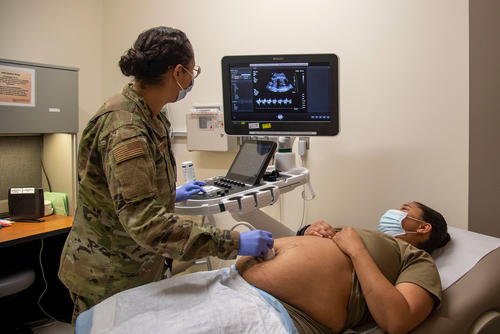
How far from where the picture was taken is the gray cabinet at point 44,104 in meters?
2.29

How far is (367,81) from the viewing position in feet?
6.90

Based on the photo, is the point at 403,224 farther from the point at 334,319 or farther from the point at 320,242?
the point at 334,319

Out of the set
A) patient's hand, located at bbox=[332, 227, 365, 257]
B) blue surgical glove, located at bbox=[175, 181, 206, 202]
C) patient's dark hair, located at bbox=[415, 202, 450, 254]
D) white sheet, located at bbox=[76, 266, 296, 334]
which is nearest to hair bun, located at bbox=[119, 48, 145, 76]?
blue surgical glove, located at bbox=[175, 181, 206, 202]

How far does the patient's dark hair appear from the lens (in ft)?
5.44

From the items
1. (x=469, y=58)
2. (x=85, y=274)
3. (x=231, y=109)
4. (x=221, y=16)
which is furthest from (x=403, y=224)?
(x=221, y=16)

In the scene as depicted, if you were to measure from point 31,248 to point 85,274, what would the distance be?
62.6 inches

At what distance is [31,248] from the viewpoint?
2637mm

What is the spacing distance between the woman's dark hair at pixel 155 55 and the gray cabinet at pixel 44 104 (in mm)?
1375

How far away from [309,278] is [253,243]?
10.0 inches

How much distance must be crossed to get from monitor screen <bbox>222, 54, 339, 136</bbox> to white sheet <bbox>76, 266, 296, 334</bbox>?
2.96 feet

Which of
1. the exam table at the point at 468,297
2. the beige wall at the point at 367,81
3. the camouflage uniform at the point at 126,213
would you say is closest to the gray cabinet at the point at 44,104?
the beige wall at the point at 367,81

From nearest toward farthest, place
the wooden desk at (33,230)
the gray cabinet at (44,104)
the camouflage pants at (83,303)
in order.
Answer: the camouflage pants at (83,303) < the wooden desk at (33,230) < the gray cabinet at (44,104)

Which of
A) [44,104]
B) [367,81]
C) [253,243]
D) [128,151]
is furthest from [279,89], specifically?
[44,104]

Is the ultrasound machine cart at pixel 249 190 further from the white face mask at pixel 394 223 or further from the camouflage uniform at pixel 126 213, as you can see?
the white face mask at pixel 394 223
